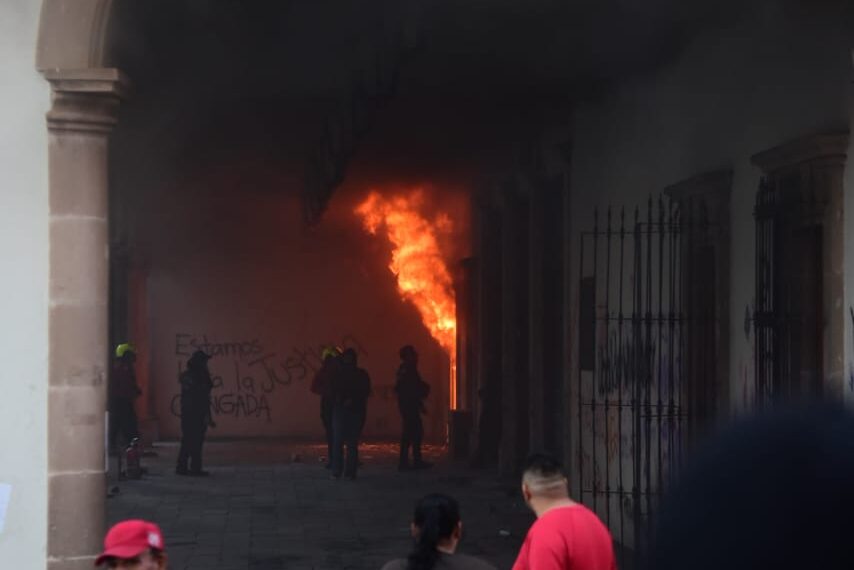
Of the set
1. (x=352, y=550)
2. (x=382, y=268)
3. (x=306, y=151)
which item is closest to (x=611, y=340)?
(x=352, y=550)

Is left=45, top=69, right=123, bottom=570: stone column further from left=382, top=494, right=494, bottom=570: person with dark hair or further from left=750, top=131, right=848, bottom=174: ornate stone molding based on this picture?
left=750, top=131, right=848, bottom=174: ornate stone molding

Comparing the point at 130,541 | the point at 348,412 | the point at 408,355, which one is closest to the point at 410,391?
the point at 408,355

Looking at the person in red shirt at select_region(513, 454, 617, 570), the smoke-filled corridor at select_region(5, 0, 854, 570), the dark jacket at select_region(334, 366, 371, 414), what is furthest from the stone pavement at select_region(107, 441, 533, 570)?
the person in red shirt at select_region(513, 454, 617, 570)

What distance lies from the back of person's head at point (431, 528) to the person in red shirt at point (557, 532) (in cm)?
43

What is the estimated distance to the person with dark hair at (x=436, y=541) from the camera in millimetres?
4941

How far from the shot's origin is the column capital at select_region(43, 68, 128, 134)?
755cm

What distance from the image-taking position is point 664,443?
11609mm

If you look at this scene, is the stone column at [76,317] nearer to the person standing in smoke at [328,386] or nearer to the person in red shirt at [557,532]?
the person in red shirt at [557,532]

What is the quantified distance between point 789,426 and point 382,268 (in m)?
25.8

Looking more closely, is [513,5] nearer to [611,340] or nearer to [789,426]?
[611,340]

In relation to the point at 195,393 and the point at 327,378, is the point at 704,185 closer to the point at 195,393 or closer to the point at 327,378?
the point at 195,393

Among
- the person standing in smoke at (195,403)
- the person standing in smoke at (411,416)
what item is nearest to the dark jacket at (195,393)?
the person standing in smoke at (195,403)

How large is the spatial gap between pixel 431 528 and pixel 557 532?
2.02ft

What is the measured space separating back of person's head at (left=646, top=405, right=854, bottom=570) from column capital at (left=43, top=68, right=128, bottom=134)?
665 centimetres
